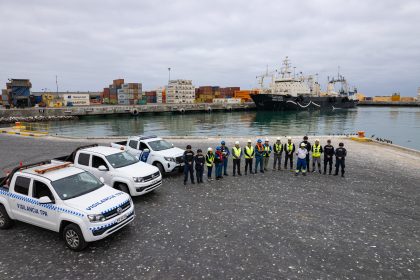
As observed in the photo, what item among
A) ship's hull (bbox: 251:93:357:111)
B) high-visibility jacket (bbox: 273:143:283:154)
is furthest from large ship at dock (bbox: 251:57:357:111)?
high-visibility jacket (bbox: 273:143:283:154)

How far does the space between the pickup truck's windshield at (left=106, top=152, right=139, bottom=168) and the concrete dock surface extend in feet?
5.11

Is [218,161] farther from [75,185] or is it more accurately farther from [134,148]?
[75,185]

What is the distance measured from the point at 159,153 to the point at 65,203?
6.60 m

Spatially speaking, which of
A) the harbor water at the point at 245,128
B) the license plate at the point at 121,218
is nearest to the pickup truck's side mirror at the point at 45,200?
the license plate at the point at 121,218

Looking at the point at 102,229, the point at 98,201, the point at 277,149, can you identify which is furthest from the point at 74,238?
the point at 277,149

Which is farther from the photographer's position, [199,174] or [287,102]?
[287,102]

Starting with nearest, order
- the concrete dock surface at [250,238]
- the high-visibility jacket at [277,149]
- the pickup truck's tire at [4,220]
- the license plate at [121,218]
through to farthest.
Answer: the concrete dock surface at [250,238] < the license plate at [121,218] < the pickup truck's tire at [4,220] < the high-visibility jacket at [277,149]

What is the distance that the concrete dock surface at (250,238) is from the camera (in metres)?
6.02

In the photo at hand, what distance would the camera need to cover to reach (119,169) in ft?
33.2

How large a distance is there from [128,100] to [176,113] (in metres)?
54.1

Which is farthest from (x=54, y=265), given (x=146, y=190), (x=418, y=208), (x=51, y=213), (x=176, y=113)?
(x=176, y=113)

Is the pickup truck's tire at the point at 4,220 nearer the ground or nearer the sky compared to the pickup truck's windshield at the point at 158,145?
nearer the ground

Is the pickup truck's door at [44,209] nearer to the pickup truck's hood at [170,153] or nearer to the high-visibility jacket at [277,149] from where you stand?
the pickup truck's hood at [170,153]

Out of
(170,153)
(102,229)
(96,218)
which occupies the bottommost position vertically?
(102,229)
